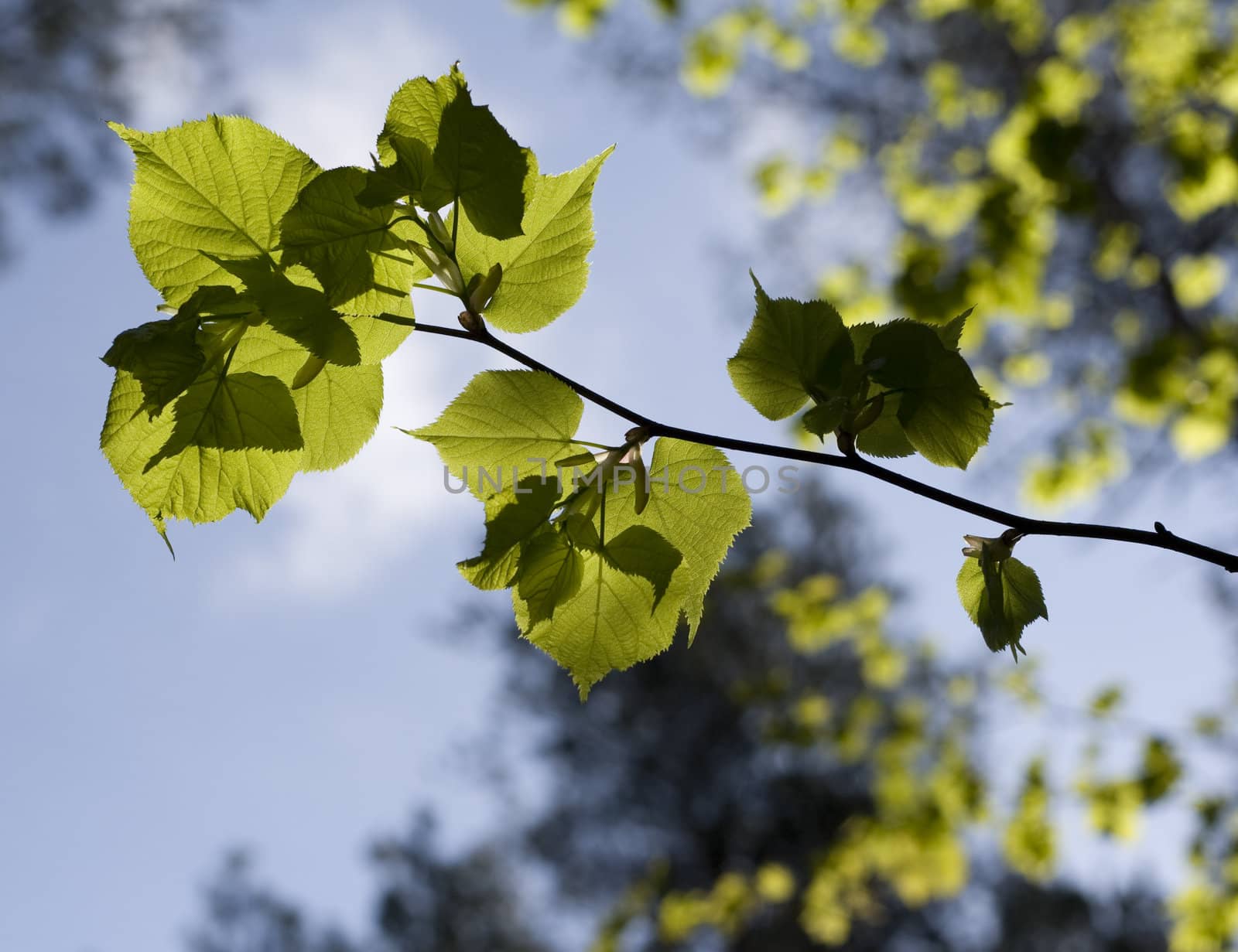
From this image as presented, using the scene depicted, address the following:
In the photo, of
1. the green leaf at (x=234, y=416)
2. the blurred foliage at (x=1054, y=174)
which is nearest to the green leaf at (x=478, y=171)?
the green leaf at (x=234, y=416)

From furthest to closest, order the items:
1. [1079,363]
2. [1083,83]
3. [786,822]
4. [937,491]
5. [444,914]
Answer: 1. [444,914]
2. [786,822]
3. [1079,363]
4. [1083,83]
5. [937,491]

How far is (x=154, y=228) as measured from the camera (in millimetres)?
383

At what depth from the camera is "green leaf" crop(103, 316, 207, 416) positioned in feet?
1.09

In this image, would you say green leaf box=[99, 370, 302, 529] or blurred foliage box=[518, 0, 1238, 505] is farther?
blurred foliage box=[518, 0, 1238, 505]

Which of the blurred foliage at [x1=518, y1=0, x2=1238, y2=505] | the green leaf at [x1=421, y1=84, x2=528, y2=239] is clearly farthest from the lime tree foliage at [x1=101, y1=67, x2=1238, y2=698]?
the blurred foliage at [x1=518, y1=0, x2=1238, y2=505]

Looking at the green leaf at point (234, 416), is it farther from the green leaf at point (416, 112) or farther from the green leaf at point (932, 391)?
the green leaf at point (932, 391)

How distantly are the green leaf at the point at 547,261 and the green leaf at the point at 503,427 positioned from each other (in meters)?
0.04

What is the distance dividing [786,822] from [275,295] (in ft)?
35.5

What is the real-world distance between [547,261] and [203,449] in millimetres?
168

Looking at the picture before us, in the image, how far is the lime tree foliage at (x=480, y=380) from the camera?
1.16 ft

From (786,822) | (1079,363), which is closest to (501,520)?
(1079,363)

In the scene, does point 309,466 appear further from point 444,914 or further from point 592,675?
point 444,914

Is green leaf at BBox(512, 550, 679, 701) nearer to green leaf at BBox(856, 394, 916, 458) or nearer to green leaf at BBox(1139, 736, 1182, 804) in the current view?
green leaf at BBox(856, 394, 916, 458)

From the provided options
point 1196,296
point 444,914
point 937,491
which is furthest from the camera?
point 444,914
